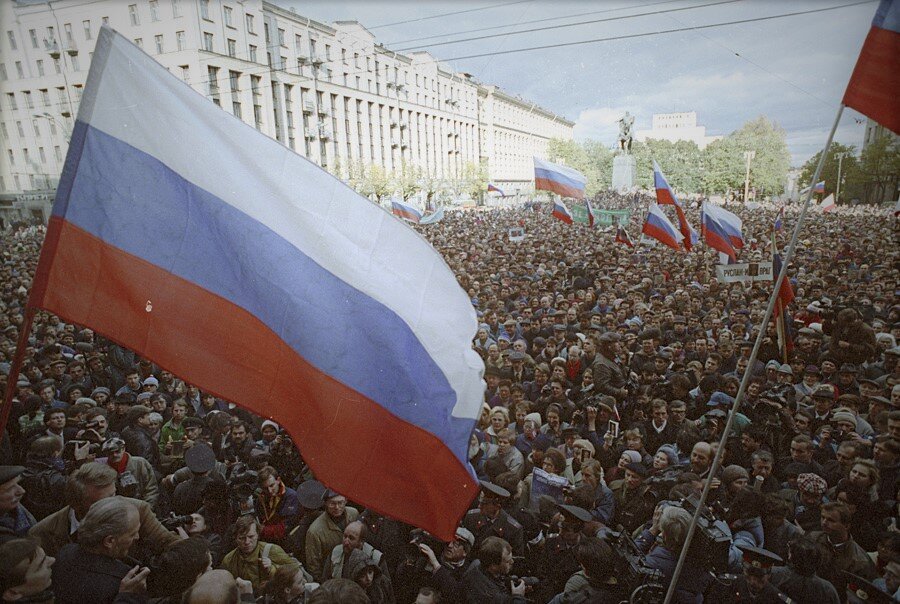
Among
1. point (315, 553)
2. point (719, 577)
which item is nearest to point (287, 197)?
point (315, 553)

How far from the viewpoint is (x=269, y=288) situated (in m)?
2.59

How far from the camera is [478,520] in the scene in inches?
153

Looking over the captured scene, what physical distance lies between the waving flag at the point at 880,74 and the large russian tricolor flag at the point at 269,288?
2492mm

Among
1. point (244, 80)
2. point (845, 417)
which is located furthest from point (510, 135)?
point (845, 417)

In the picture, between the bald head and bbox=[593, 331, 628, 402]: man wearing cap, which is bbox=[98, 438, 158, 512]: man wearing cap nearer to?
the bald head

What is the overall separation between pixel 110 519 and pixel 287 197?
194cm

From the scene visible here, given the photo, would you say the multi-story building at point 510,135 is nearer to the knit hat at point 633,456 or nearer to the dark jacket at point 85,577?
the knit hat at point 633,456

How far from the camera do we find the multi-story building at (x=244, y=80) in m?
35.6

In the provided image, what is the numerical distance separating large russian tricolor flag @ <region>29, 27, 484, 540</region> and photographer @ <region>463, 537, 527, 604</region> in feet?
2.90

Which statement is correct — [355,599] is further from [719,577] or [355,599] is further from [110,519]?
[719,577]

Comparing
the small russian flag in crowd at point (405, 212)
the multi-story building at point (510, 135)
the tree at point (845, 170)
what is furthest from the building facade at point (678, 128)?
the small russian flag in crowd at point (405, 212)

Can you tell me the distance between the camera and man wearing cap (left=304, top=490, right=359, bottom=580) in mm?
3656

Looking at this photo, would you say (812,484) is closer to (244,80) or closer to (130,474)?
(130,474)

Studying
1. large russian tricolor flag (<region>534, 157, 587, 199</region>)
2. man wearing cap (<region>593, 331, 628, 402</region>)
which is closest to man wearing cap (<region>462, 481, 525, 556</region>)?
man wearing cap (<region>593, 331, 628, 402</region>)
